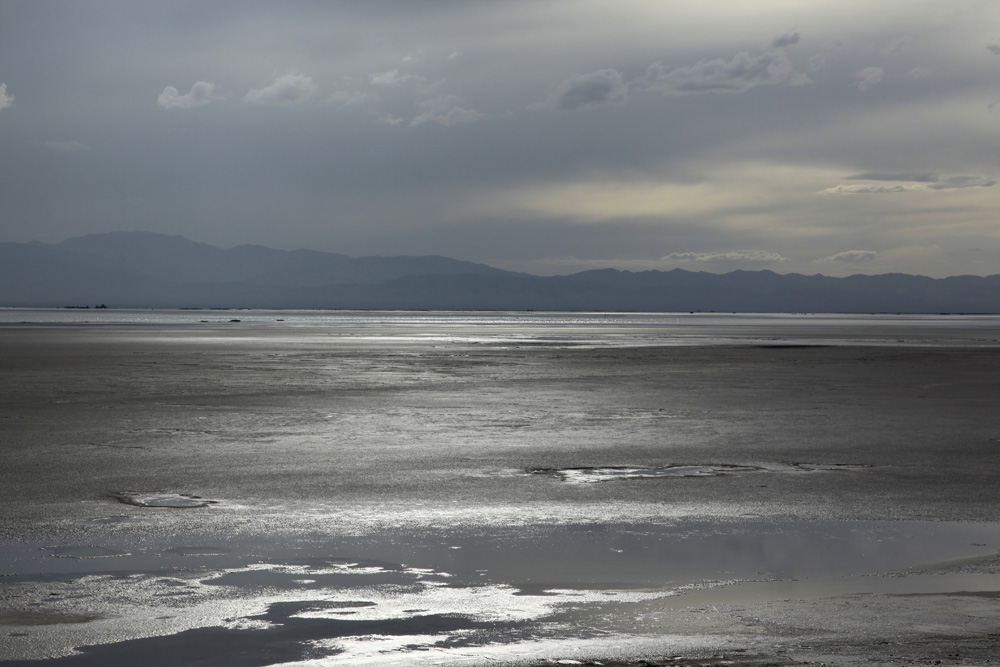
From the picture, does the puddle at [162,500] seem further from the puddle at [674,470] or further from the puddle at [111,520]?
the puddle at [674,470]

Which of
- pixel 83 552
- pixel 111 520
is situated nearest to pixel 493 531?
pixel 83 552

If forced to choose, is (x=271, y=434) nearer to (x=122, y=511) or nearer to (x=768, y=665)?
(x=122, y=511)

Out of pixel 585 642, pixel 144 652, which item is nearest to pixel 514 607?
pixel 585 642

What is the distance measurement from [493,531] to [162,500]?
3546mm

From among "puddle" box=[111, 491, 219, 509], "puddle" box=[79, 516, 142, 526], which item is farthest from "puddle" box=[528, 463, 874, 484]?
"puddle" box=[79, 516, 142, 526]

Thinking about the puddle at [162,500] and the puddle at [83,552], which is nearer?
the puddle at [83,552]

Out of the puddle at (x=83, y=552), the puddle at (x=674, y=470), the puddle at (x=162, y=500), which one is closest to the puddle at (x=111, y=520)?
the puddle at (x=162, y=500)

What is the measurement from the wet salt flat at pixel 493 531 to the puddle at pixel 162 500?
54 mm

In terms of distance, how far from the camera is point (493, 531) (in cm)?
866

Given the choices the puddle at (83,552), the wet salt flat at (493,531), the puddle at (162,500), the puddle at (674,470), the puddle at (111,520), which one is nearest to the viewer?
the wet salt flat at (493,531)

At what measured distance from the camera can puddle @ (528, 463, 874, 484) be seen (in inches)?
462

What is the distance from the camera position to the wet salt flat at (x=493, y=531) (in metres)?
5.66

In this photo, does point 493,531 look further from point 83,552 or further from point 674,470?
point 674,470

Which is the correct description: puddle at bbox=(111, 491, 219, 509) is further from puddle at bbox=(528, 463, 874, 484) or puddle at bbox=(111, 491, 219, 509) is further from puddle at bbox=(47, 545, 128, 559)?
puddle at bbox=(528, 463, 874, 484)
